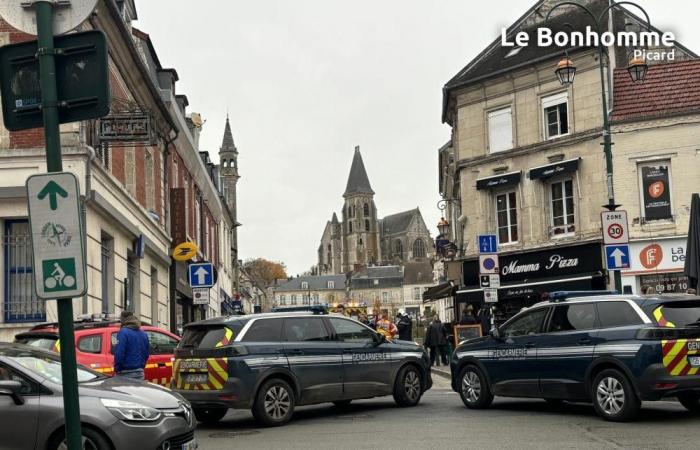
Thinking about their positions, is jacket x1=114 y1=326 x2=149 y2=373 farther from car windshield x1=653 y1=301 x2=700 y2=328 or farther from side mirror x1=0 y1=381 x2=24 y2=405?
car windshield x1=653 y1=301 x2=700 y2=328

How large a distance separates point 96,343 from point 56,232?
902 centimetres

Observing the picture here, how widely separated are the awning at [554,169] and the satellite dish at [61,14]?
2726cm

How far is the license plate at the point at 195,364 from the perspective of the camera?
12.7m

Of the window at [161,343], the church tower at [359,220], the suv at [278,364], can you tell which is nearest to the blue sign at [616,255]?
the suv at [278,364]

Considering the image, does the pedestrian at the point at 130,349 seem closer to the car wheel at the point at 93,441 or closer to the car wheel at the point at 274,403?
the car wheel at the point at 274,403

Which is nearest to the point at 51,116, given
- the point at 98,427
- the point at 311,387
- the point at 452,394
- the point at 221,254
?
the point at 98,427

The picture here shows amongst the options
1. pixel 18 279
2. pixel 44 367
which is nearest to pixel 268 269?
pixel 18 279

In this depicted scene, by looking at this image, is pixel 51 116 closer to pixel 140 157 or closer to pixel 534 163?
pixel 140 157

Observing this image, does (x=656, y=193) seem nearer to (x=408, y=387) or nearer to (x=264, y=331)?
(x=408, y=387)

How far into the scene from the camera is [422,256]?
176m

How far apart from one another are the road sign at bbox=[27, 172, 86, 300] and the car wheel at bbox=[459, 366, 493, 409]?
10102mm

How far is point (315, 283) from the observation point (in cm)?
17638

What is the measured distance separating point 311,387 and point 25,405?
5.66 meters

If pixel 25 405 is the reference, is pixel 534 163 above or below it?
above
